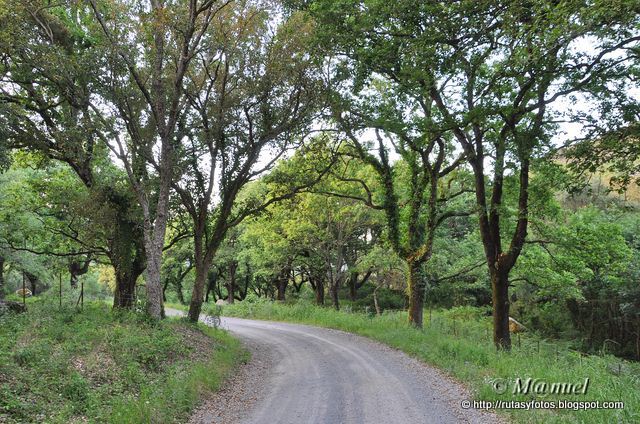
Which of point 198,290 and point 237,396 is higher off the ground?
point 198,290

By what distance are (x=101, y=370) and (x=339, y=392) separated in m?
4.84

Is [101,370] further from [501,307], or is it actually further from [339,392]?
[501,307]

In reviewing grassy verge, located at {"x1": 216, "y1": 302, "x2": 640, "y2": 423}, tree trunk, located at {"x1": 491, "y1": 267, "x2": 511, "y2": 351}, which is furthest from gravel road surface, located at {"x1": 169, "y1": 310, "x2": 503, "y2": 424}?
tree trunk, located at {"x1": 491, "y1": 267, "x2": 511, "y2": 351}

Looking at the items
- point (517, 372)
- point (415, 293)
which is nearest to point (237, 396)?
point (517, 372)

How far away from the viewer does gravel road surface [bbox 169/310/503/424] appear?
745 centimetres

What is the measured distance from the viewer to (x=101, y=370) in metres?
8.41

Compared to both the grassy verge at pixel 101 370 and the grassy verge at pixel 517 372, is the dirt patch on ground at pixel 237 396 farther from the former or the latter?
the grassy verge at pixel 517 372

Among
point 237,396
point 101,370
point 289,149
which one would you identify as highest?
point 289,149

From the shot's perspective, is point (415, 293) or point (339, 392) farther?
point (415, 293)

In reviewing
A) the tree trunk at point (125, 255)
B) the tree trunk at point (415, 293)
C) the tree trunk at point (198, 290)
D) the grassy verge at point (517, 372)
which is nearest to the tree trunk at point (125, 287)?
the tree trunk at point (125, 255)

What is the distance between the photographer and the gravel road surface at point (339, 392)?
24.4 ft

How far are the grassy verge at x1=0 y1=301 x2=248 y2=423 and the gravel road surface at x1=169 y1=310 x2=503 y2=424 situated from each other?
677mm

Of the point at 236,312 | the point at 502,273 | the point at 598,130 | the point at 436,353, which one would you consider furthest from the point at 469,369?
the point at 236,312

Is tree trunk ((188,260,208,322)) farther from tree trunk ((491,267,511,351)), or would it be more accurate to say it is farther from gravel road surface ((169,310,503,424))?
tree trunk ((491,267,511,351))
